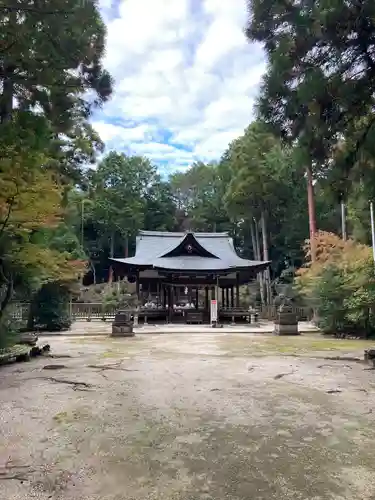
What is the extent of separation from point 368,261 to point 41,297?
36.4 feet

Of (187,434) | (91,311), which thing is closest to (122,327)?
(187,434)

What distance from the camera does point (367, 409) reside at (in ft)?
13.9

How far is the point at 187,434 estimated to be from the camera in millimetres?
3391

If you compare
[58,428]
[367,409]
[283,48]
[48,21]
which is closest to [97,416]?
[58,428]

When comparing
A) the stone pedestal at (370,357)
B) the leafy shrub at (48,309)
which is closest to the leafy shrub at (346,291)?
the stone pedestal at (370,357)

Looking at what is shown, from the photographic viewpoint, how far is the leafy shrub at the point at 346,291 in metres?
12.1

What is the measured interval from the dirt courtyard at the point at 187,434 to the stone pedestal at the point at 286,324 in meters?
7.64

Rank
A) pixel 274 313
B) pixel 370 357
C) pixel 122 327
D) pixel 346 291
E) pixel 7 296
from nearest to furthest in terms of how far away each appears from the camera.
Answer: pixel 7 296 → pixel 370 357 → pixel 346 291 → pixel 122 327 → pixel 274 313

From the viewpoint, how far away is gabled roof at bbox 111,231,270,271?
19844 mm

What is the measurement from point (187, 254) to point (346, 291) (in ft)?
33.0

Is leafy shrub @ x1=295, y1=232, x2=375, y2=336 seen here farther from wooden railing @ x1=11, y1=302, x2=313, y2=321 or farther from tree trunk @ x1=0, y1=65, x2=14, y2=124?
tree trunk @ x1=0, y1=65, x2=14, y2=124

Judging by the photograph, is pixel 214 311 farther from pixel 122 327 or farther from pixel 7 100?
pixel 7 100

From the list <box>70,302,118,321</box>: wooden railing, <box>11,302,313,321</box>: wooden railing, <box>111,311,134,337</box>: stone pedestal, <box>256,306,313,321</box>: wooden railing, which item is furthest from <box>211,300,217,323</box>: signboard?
<box>70,302,118,321</box>: wooden railing

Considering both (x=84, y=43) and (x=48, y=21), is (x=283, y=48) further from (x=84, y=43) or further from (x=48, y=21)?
(x=48, y=21)
